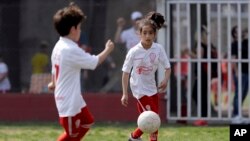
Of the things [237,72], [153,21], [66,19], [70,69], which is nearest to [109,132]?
[237,72]

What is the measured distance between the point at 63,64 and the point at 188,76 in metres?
7.37

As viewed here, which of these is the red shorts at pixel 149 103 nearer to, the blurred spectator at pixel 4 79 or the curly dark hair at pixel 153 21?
the curly dark hair at pixel 153 21

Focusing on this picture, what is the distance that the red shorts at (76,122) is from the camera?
35.0ft

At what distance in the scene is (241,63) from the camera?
58.0 ft

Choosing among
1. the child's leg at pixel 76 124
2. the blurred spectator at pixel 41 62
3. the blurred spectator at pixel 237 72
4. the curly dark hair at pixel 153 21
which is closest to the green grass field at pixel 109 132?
the blurred spectator at pixel 237 72

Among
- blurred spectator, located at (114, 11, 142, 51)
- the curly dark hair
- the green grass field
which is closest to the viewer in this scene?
the curly dark hair

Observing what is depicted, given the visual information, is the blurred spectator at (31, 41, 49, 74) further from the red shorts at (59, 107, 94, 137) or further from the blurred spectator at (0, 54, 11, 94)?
the red shorts at (59, 107, 94, 137)

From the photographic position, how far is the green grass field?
1460 cm

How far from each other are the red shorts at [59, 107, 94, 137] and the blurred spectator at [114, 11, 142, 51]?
7.48 metres

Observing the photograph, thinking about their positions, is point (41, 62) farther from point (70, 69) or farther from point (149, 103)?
point (70, 69)

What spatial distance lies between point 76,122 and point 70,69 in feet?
1.98

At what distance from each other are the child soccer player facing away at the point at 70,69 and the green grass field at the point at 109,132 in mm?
3745

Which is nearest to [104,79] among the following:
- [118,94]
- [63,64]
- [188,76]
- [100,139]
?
[118,94]

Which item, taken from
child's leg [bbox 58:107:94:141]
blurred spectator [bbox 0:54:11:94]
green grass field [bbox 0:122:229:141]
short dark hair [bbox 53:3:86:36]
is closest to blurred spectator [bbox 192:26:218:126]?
green grass field [bbox 0:122:229:141]
